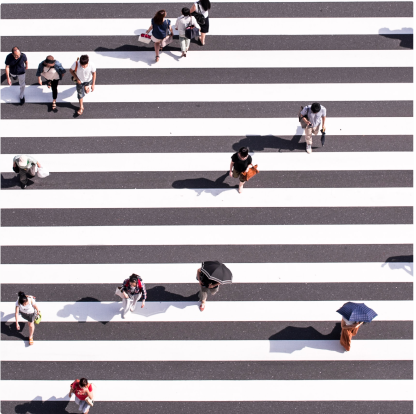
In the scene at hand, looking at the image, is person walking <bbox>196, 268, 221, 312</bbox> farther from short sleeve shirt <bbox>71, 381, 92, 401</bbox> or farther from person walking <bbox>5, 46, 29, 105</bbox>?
person walking <bbox>5, 46, 29, 105</bbox>

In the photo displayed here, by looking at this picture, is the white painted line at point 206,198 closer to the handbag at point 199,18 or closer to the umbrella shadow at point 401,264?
the umbrella shadow at point 401,264

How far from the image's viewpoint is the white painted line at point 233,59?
11367 millimetres

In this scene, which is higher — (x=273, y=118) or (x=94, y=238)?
Answer: (x=273, y=118)

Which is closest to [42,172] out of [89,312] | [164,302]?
[89,312]

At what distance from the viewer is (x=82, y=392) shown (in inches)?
340

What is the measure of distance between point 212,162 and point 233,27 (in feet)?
11.2

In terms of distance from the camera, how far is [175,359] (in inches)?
382

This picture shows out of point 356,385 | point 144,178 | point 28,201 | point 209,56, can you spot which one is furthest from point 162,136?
point 356,385

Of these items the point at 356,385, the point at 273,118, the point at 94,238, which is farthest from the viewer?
the point at 273,118

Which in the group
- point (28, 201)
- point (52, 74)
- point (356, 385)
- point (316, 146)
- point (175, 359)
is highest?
point (52, 74)

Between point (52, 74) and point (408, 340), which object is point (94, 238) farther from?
point (408, 340)

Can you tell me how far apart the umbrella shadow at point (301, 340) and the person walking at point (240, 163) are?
3.23 meters

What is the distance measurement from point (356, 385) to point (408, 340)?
Result: 142 cm

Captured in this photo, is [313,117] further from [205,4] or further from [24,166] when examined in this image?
[24,166]
